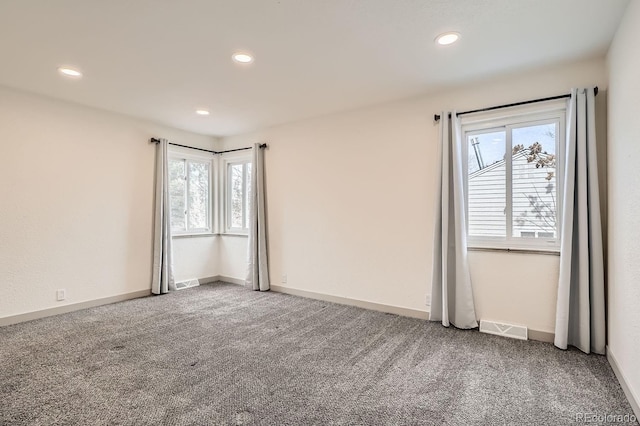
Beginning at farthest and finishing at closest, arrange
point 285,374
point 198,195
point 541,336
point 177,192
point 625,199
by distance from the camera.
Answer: point 198,195
point 177,192
point 541,336
point 285,374
point 625,199

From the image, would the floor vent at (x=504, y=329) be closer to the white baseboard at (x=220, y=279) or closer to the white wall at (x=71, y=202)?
the white baseboard at (x=220, y=279)

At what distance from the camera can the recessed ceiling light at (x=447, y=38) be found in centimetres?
241

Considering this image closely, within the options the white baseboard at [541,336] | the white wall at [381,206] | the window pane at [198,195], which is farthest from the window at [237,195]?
the white baseboard at [541,336]

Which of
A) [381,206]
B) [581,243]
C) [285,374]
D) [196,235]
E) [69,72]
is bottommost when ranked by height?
[285,374]

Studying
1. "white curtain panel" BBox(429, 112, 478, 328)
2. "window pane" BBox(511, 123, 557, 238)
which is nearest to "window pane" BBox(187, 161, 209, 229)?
"white curtain panel" BBox(429, 112, 478, 328)

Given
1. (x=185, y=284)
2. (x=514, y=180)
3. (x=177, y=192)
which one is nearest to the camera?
(x=514, y=180)

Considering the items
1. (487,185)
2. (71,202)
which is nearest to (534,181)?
(487,185)

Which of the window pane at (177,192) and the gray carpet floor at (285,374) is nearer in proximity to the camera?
the gray carpet floor at (285,374)

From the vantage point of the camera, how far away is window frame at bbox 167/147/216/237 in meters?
5.13

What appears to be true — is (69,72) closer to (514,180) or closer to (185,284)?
(185,284)

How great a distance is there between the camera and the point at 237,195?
18.6ft

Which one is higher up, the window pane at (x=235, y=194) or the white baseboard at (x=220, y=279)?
the window pane at (x=235, y=194)

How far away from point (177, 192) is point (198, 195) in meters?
0.40

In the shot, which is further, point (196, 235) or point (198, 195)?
point (198, 195)
